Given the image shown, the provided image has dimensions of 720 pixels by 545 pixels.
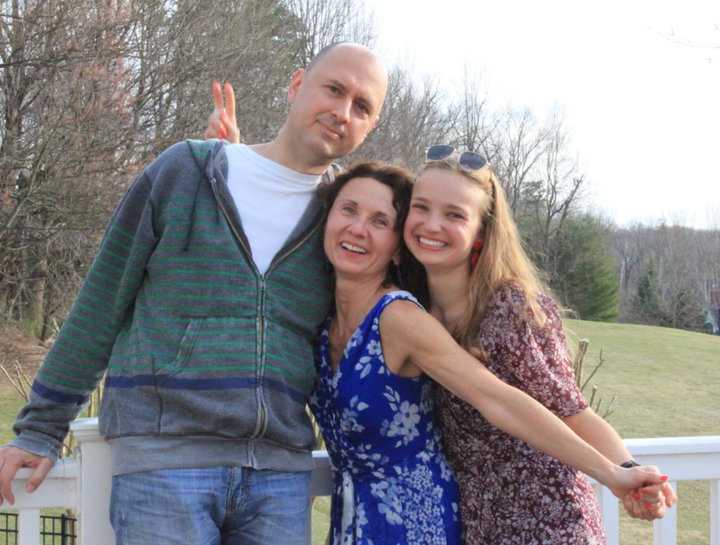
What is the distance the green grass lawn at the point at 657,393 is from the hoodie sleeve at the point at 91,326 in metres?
3.93

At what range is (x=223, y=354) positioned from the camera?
172 centimetres

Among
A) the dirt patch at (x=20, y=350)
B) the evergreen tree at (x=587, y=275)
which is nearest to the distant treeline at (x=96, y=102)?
the dirt patch at (x=20, y=350)

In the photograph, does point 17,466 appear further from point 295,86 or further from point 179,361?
point 295,86

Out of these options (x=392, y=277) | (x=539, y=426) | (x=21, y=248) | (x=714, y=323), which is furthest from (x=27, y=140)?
(x=714, y=323)

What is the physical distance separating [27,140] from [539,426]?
9.73m

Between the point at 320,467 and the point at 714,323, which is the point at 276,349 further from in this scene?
the point at 714,323

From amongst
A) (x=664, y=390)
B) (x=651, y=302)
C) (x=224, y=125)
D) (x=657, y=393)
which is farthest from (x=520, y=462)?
(x=651, y=302)

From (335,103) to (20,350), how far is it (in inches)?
365

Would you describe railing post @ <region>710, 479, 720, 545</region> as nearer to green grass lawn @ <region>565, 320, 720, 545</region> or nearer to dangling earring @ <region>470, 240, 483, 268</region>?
dangling earring @ <region>470, 240, 483, 268</region>

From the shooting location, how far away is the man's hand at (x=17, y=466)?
177 centimetres

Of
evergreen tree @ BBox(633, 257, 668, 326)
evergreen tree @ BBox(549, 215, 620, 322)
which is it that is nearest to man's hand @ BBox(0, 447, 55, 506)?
evergreen tree @ BBox(549, 215, 620, 322)

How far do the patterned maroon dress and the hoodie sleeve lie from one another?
3.08 feet

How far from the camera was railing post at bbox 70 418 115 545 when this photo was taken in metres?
1.83

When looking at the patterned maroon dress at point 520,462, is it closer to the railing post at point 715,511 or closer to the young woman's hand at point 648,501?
the young woman's hand at point 648,501
